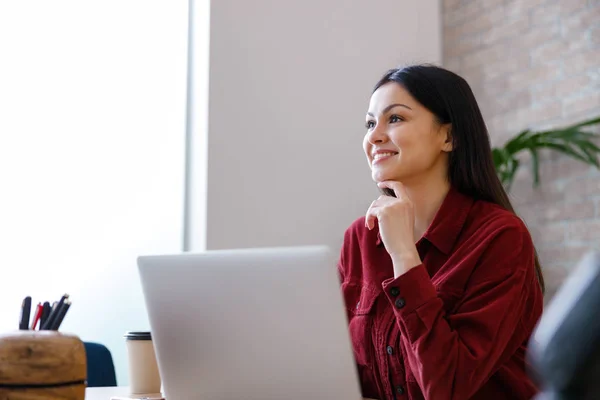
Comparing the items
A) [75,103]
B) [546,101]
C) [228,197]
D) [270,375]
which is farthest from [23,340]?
[546,101]

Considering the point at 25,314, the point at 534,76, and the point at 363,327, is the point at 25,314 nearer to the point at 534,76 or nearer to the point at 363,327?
the point at 363,327

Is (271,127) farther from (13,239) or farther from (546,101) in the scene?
(546,101)

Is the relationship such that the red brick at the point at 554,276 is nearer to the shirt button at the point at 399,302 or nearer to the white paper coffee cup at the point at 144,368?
the shirt button at the point at 399,302

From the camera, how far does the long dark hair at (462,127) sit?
172 cm

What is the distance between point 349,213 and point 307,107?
418 millimetres

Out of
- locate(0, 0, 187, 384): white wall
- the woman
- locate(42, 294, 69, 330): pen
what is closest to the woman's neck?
the woman

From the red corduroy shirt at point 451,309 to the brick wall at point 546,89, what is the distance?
1.50 m

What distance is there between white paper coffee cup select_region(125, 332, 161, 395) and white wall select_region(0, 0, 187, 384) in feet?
4.17

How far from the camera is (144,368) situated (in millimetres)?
1457

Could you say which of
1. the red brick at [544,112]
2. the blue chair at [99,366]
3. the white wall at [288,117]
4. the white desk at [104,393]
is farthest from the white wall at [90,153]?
the red brick at [544,112]

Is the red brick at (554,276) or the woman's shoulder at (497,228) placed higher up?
the woman's shoulder at (497,228)

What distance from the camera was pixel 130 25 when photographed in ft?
9.36

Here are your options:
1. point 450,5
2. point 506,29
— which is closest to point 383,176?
point 506,29

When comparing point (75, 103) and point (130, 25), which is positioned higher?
point (130, 25)
